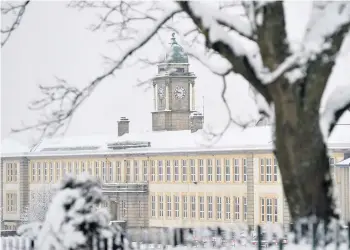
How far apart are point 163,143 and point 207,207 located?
550 cm

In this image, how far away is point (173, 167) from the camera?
69.1m

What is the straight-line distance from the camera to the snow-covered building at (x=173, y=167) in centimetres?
6200

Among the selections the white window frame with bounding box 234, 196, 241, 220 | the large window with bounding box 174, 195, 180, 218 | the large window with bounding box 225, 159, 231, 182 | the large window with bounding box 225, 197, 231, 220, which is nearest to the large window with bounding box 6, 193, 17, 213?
the large window with bounding box 174, 195, 180, 218

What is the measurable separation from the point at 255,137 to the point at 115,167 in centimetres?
1164

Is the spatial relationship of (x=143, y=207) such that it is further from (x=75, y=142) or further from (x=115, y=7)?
(x=115, y=7)

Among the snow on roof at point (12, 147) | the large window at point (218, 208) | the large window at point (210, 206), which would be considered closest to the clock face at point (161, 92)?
the snow on roof at point (12, 147)

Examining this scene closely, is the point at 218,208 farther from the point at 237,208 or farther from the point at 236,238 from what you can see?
the point at 236,238

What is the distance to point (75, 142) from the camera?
76.2 m

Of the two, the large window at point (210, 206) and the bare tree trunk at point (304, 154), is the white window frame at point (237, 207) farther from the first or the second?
the bare tree trunk at point (304, 154)

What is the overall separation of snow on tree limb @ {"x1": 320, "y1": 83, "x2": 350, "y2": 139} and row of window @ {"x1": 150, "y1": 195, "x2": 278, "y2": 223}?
5057cm

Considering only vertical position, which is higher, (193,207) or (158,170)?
(158,170)

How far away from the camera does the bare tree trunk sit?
9.12 meters

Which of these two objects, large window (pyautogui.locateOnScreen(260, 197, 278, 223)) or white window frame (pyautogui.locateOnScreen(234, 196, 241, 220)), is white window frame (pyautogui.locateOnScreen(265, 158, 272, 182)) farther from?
white window frame (pyautogui.locateOnScreen(234, 196, 241, 220))

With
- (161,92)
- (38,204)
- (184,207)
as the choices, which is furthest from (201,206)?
(161,92)
